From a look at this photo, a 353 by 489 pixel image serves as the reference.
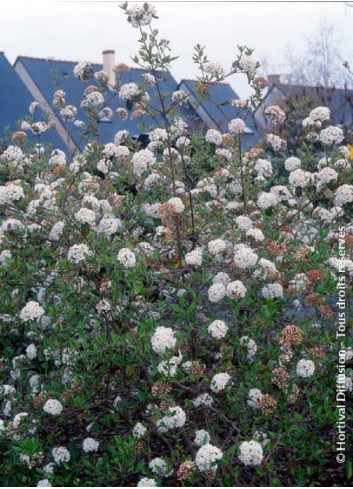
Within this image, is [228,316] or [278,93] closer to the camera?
[228,316]

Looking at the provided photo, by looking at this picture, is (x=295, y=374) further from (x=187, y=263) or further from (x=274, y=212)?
(x=274, y=212)

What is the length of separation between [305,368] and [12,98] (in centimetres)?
2070

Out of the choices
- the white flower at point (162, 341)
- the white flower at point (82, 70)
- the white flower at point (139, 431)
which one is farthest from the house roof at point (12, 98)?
the white flower at point (162, 341)

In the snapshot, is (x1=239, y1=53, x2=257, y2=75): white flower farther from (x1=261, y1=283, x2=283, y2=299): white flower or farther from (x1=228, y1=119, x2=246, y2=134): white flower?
(x1=261, y1=283, x2=283, y2=299): white flower

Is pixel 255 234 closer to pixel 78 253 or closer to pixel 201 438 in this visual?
pixel 78 253

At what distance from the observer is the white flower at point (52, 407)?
341 centimetres

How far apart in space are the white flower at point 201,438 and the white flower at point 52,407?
594mm

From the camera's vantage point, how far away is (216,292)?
343 cm

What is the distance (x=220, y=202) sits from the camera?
473 cm

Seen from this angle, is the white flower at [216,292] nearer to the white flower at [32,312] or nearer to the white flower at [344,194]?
the white flower at [32,312]

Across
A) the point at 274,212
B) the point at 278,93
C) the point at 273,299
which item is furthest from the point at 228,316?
the point at 278,93

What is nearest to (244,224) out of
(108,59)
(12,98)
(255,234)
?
(255,234)

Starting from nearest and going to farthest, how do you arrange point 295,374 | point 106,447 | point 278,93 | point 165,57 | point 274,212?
point 295,374 → point 106,447 → point 165,57 → point 274,212 → point 278,93

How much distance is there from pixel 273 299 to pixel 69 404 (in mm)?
991
